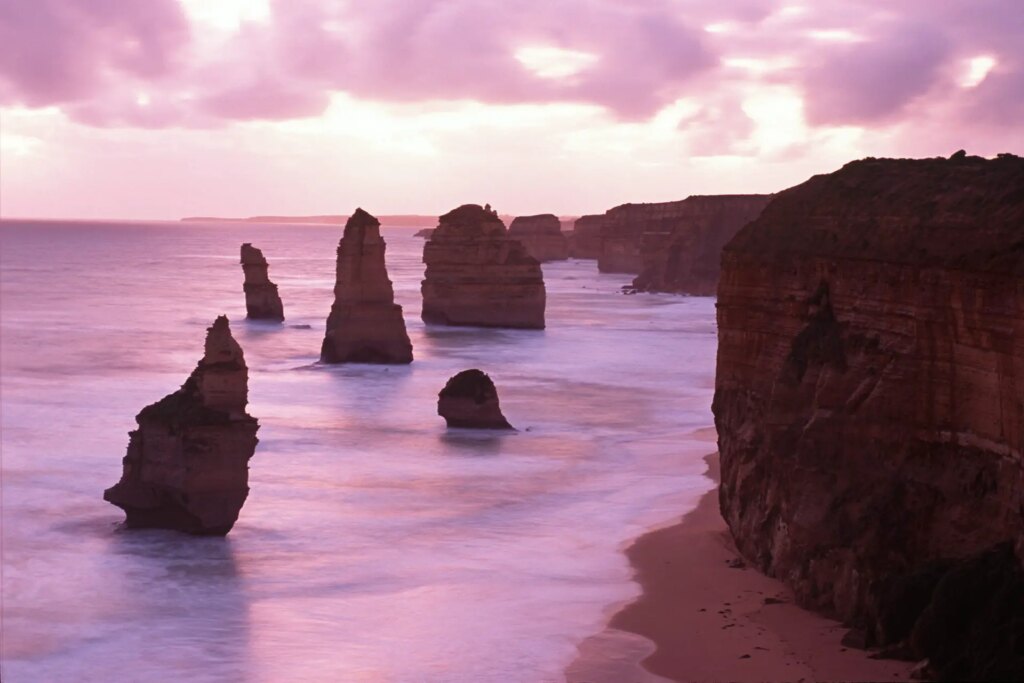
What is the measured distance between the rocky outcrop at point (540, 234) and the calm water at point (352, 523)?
121271 millimetres

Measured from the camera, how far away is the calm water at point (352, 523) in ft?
64.8

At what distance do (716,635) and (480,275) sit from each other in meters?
57.7

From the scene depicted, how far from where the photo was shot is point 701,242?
390ft

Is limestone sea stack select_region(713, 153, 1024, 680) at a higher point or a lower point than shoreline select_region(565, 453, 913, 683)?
higher

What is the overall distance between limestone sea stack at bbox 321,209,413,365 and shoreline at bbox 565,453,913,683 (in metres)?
34.6

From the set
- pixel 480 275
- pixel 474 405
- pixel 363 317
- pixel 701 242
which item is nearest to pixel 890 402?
pixel 474 405

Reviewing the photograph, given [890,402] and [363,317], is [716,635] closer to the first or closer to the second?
[890,402]

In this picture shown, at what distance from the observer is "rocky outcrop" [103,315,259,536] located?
25156mm

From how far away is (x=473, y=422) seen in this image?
130ft

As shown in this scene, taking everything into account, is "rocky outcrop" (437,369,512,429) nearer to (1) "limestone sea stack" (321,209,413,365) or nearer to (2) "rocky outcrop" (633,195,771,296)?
(1) "limestone sea stack" (321,209,413,365)

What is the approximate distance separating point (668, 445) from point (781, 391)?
16.3 metres

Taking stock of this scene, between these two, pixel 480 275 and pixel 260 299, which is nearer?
pixel 480 275

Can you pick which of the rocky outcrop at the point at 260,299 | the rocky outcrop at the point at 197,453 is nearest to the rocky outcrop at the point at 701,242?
the rocky outcrop at the point at 260,299

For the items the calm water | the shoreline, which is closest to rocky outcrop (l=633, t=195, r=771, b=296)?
the calm water
